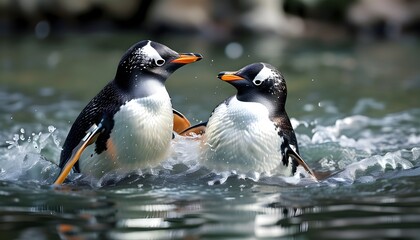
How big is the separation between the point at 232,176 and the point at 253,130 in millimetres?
272

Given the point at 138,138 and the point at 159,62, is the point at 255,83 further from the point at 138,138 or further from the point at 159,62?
the point at 138,138

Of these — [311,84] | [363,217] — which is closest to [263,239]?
[363,217]

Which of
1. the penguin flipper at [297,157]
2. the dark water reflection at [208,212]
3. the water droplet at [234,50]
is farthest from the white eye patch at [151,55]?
the water droplet at [234,50]

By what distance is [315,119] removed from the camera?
724 centimetres

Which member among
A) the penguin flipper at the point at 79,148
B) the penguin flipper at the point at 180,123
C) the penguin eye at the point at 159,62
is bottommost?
the penguin flipper at the point at 79,148

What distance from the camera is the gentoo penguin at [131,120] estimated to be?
15.0 ft

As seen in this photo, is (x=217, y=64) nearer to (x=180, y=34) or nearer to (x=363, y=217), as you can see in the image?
(x=180, y=34)

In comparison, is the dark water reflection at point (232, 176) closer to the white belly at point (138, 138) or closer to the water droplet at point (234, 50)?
the white belly at point (138, 138)

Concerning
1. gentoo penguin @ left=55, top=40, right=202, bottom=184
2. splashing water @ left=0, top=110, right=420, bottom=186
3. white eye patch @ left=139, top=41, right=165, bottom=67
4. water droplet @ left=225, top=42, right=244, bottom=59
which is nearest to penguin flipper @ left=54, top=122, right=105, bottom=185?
gentoo penguin @ left=55, top=40, right=202, bottom=184

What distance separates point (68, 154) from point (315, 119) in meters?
2.94

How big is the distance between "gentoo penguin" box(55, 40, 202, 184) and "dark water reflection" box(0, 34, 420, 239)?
12 centimetres

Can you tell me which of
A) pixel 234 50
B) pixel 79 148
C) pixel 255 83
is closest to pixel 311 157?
pixel 255 83

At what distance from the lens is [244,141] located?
182 inches

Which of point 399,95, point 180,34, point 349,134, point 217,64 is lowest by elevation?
point 349,134
